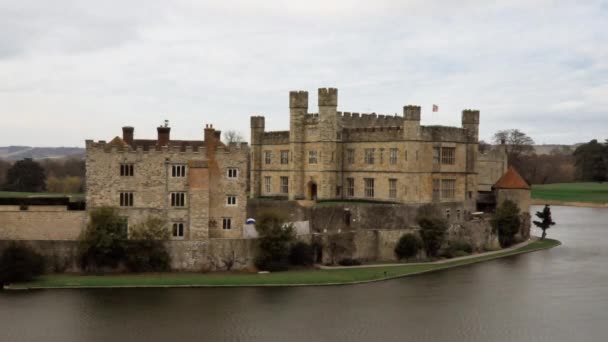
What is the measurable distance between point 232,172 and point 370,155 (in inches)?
501

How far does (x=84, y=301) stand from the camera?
3209cm

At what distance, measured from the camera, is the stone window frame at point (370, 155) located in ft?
163

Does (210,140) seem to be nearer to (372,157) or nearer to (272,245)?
(272,245)

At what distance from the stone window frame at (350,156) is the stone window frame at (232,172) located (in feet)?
41.6

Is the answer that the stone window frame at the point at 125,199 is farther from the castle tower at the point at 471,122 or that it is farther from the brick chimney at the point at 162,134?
the castle tower at the point at 471,122

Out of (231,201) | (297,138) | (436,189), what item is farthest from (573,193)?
(231,201)

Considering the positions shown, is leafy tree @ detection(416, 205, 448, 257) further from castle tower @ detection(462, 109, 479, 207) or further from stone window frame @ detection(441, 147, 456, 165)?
castle tower @ detection(462, 109, 479, 207)

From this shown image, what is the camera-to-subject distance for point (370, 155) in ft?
163

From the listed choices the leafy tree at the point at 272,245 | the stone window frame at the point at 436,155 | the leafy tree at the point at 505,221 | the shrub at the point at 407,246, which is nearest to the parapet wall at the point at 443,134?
the stone window frame at the point at 436,155

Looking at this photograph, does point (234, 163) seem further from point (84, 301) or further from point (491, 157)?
point (491, 157)

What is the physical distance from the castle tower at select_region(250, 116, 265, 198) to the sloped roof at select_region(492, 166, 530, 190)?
1563cm

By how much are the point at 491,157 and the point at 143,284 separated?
30164 mm

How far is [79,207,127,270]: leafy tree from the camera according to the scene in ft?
120

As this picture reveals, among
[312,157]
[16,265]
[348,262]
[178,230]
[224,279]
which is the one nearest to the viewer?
[16,265]
